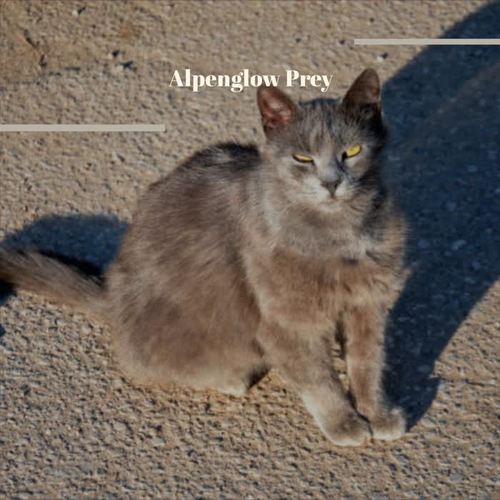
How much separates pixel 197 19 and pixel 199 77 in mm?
570

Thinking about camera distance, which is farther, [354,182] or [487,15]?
[487,15]

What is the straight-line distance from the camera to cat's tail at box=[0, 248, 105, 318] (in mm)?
4434

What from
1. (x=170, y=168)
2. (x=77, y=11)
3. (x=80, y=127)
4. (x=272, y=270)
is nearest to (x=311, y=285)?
(x=272, y=270)

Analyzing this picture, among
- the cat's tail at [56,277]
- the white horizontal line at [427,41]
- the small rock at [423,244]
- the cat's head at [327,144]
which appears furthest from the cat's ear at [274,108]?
the white horizontal line at [427,41]

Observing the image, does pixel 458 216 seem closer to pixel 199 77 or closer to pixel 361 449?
pixel 361 449

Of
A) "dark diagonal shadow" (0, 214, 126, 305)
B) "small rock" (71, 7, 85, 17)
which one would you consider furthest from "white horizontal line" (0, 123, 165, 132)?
"small rock" (71, 7, 85, 17)

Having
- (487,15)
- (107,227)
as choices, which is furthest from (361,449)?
(487,15)

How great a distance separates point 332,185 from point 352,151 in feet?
0.52

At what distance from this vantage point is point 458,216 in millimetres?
4957

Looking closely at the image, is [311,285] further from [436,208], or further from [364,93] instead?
[436,208]

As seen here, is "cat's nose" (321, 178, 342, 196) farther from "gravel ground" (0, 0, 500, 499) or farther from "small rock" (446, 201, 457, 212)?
"small rock" (446, 201, 457, 212)

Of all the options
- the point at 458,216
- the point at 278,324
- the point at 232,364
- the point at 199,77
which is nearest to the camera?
the point at 278,324

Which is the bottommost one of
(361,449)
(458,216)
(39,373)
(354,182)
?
(39,373)

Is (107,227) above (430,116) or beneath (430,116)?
beneath
